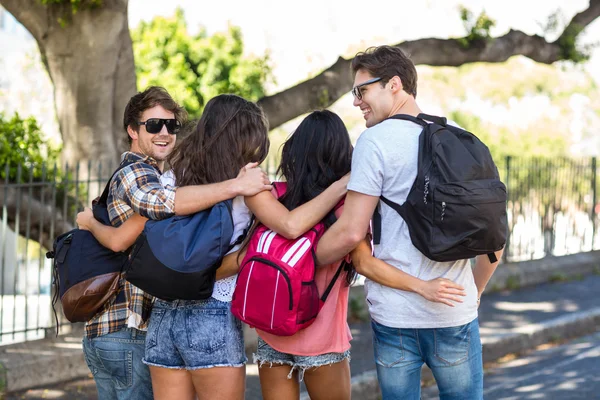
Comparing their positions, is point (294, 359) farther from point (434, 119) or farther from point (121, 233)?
point (434, 119)

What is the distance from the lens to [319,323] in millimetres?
3131

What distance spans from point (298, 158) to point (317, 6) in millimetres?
40693

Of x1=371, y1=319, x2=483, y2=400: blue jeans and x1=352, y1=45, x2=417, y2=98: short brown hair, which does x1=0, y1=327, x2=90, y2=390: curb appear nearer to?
x1=371, y1=319, x2=483, y2=400: blue jeans

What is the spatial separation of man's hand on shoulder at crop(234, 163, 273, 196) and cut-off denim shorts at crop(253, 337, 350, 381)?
2.06ft

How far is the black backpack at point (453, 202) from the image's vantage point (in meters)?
2.85

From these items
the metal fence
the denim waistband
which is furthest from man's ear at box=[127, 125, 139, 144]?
the metal fence

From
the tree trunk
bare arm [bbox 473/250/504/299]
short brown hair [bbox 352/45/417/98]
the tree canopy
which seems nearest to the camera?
short brown hair [bbox 352/45/417/98]

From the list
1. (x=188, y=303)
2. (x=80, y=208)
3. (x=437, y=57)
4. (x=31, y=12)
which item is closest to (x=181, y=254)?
(x=188, y=303)

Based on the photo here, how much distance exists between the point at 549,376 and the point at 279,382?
456cm

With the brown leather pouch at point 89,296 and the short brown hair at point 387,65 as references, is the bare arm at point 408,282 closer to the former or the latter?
the short brown hair at point 387,65

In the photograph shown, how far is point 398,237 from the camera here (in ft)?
9.93

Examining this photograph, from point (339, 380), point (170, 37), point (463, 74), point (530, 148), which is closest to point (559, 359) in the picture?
point (339, 380)

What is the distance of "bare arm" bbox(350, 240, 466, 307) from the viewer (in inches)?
117

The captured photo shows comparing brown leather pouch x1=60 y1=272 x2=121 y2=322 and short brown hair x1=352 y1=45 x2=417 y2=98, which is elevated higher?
short brown hair x1=352 y1=45 x2=417 y2=98
